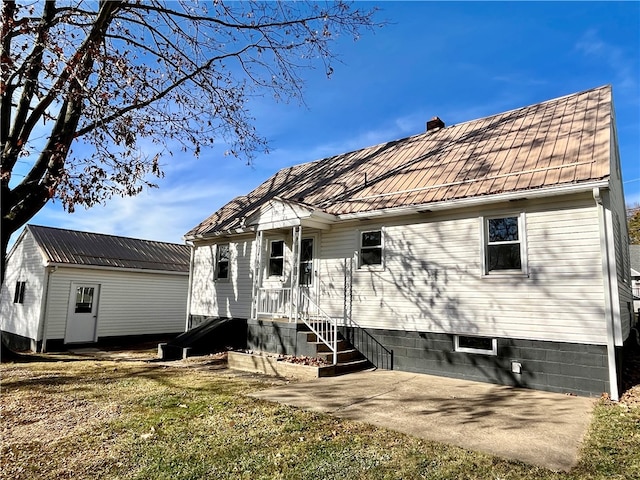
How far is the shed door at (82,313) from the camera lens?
52.7 feet

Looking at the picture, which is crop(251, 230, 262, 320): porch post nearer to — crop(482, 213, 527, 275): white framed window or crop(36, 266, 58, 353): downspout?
crop(482, 213, 527, 275): white framed window

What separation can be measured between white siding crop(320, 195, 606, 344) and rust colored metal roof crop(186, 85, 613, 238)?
0.54 metres

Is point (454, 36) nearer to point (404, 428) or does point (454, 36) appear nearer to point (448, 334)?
point (448, 334)

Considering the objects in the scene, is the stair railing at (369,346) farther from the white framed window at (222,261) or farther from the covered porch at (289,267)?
the white framed window at (222,261)

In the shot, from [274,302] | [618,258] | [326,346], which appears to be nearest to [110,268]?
[274,302]

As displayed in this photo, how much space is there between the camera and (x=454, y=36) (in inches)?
369

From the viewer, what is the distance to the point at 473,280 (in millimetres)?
8477

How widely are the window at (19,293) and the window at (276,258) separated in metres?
12.2

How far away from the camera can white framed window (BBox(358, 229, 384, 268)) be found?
10195 mm

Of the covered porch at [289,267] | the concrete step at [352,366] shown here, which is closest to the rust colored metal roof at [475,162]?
the covered porch at [289,267]

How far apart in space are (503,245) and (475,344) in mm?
2190

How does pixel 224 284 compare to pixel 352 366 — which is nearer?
pixel 352 366

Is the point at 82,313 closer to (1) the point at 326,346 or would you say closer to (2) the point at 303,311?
(2) the point at 303,311

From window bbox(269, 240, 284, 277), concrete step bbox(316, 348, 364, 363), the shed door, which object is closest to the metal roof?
concrete step bbox(316, 348, 364, 363)
